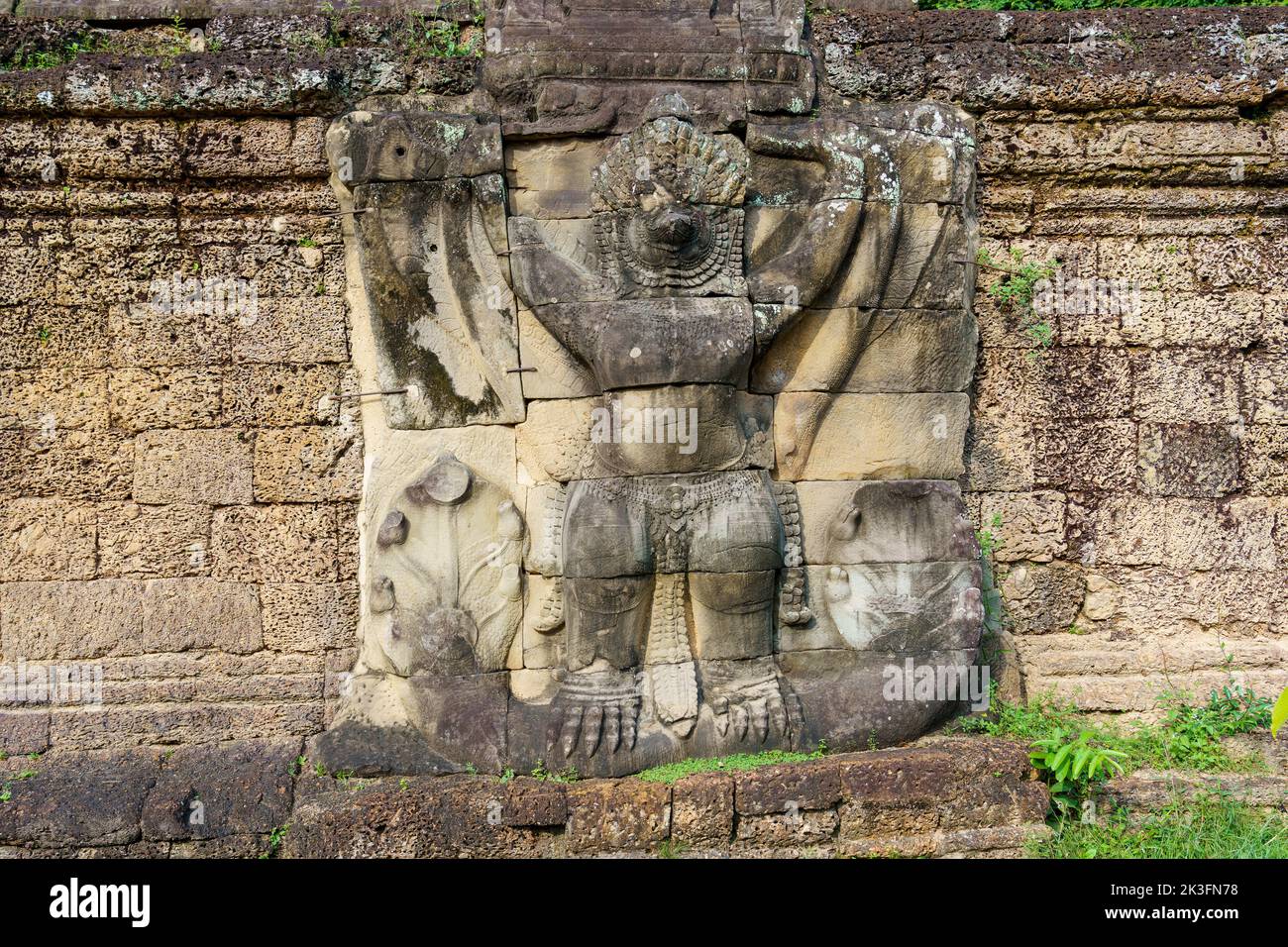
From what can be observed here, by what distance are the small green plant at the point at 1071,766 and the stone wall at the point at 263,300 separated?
58 cm

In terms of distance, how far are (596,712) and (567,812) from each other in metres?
0.45

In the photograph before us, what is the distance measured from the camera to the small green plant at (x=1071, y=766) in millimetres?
4621

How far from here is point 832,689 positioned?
4.84 metres

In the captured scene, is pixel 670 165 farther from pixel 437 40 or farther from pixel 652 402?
pixel 437 40

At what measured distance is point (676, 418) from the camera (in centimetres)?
470

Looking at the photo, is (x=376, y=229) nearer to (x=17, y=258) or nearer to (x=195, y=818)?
(x=17, y=258)

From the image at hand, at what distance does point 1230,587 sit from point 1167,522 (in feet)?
1.46

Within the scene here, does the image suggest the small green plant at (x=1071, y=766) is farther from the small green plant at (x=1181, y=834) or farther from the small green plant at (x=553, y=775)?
the small green plant at (x=553, y=775)

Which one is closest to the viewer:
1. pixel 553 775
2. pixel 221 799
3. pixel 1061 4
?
pixel 553 775

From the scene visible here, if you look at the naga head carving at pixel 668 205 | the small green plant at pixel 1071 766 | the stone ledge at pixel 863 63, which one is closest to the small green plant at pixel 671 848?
the small green plant at pixel 1071 766

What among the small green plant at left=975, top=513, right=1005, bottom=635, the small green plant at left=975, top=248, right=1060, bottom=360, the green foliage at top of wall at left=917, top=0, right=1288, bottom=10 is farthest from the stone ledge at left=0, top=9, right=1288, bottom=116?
the small green plant at left=975, top=513, right=1005, bottom=635

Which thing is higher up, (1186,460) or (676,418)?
(676,418)

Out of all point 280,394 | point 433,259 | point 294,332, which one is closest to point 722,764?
point 433,259

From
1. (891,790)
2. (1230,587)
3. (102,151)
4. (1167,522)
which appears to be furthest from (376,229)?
(1230,587)
